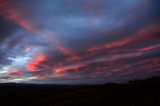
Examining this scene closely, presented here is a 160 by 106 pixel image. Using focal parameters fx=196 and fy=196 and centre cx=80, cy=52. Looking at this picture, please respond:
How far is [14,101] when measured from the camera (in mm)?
54094

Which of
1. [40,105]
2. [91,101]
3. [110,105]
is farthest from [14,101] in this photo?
[110,105]

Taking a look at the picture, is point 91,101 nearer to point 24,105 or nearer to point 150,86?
point 150,86

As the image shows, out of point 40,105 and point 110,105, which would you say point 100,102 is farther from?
point 40,105

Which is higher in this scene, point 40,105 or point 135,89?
point 135,89

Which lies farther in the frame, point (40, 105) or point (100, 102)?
point (40, 105)

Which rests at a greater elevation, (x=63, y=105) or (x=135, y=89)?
(x=135, y=89)

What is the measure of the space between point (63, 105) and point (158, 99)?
2064 centimetres

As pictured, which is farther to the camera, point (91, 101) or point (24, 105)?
point (24, 105)

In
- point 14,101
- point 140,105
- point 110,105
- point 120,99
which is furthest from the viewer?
point 14,101

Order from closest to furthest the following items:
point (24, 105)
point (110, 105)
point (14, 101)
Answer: point (110, 105) → point (24, 105) → point (14, 101)

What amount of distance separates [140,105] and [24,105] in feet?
100

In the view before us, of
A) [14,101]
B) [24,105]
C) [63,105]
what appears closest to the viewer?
[63,105]

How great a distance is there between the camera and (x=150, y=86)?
152ft

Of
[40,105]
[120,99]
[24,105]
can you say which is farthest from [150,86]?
[24,105]
